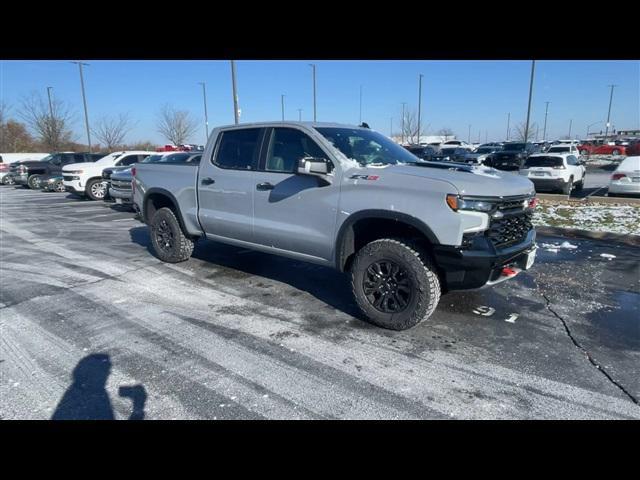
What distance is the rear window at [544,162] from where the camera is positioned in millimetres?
13719

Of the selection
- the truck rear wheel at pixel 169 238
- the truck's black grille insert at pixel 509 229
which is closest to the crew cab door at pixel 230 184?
the truck rear wheel at pixel 169 238

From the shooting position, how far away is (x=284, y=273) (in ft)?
19.6

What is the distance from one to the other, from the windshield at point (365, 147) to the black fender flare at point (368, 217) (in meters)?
0.66

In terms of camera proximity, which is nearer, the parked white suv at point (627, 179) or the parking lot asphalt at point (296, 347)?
the parking lot asphalt at point (296, 347)

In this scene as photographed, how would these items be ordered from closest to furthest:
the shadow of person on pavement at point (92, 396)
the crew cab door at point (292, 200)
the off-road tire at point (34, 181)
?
the shadow of person on pavement at point (92, 396) < the crew cab door at point (292, 200) < the off-road tire at point (34, 181)

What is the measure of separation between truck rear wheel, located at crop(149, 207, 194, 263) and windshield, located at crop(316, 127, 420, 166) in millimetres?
2844

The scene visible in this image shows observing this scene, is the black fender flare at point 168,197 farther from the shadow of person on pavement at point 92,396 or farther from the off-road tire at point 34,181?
the off-road tire at point 34,181

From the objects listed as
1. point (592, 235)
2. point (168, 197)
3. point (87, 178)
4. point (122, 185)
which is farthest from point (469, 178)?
point (87, 178)

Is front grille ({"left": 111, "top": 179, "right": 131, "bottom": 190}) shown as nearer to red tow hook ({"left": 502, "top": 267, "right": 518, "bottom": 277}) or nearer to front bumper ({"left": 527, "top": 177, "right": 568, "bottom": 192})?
red tow hook ({"left": 502, "top": 267, "right": 518, "bottom": 277})
